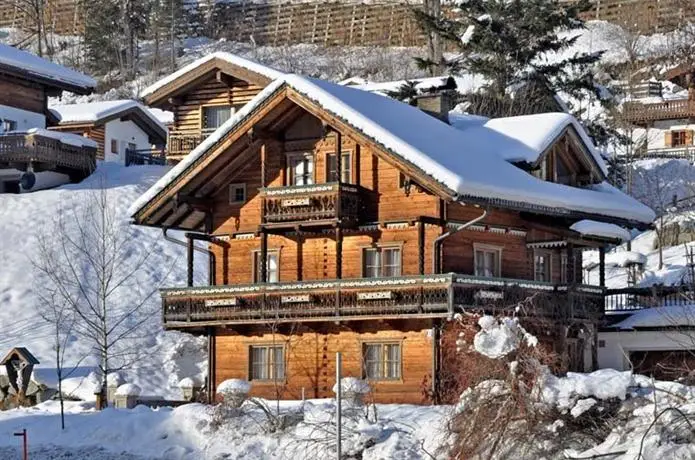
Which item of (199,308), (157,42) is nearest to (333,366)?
(199,308)

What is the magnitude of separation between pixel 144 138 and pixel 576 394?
48.1 meters

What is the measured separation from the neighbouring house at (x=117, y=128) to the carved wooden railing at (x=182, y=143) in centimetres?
914

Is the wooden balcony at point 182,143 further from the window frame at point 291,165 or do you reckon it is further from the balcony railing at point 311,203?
the balcony railing at point 311,203

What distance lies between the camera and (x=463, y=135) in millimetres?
36312

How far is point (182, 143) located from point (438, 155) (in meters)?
→ 21.0

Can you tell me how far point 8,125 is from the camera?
56.6 metres

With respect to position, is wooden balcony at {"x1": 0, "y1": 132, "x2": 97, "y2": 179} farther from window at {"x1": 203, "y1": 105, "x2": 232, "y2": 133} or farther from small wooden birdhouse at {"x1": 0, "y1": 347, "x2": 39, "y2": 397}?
small wooden birdhouse at {"x1": 0, "y1": 347, "x2": 39, "y2": 397}

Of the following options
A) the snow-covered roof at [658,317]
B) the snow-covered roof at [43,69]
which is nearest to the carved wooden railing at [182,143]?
the snow-covered roof at [43,69]

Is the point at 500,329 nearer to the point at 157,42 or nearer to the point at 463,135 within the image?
the point at 463,135

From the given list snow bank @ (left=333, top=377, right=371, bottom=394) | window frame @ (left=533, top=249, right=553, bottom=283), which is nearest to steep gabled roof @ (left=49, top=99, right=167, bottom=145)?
window frame @ (left=533, top=249, right=553, bottom=283)

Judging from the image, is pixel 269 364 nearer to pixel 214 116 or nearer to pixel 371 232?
pixel 371 232

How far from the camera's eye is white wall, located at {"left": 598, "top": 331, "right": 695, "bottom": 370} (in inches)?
1469

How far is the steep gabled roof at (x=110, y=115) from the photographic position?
62969 mm

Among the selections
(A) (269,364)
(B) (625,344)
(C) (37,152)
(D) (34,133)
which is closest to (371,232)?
(A) (269,364)
